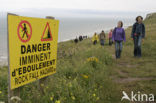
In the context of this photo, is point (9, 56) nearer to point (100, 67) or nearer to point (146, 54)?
point (100, 67)

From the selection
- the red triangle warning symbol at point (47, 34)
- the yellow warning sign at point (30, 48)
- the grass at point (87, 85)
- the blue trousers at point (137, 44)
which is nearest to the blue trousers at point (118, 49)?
the blue trousers at point (137, 44)

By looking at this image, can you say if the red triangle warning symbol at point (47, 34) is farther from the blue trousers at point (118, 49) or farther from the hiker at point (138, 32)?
the hiker at point (138, 32)

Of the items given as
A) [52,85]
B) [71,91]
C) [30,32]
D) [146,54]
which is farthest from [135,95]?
[146,54]

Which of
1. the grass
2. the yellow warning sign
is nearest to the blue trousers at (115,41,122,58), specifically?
the grass

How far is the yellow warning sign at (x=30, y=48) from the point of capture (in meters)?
2.70

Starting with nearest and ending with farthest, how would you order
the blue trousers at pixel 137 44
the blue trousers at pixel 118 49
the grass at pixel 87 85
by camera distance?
the grass at pixel 87 85, the blue trousers at pixel 137 44, the blue trousers at pixel 118 49

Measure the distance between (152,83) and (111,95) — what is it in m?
1.49

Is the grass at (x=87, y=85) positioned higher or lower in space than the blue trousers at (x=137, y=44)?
lower

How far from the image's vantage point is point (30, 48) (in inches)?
119

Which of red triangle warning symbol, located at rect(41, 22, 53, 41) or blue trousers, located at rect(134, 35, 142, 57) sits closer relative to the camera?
red triangle warning symbol, located at rect(41, 22, 53, 41)

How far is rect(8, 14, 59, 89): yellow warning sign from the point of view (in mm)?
2695

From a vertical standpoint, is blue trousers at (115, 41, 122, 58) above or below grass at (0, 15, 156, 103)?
above

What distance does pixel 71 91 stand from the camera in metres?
3.40

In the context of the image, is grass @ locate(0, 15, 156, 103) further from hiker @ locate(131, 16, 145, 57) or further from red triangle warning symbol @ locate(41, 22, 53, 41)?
hiker @ locate(131, 16, 145, 57)
